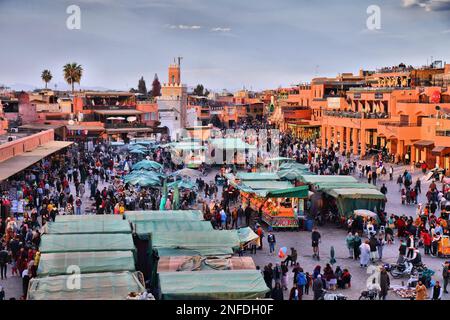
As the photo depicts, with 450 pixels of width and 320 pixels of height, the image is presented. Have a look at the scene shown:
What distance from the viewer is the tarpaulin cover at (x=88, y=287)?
11375mm

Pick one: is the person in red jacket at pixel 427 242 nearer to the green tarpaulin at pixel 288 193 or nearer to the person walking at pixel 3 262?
the green tarpaulin at pixel 288 193

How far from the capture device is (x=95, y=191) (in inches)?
1062

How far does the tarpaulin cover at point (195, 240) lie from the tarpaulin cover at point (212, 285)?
243 cm

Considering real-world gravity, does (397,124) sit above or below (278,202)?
above

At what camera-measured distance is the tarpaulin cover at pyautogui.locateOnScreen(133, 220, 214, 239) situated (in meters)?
16.6

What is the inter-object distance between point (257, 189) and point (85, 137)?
3354cm

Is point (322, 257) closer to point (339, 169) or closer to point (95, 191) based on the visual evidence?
Answer: point (95, 191)

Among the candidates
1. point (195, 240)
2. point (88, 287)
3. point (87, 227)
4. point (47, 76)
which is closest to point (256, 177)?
point (87, 227)

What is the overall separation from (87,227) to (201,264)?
407 cm

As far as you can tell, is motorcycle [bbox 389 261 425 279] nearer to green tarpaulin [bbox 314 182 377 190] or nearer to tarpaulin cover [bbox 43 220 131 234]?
tarpaulin cover [bbox 43 220 131 234]

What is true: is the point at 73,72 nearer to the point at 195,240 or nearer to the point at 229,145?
the point at 229,145

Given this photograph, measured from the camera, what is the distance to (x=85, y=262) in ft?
44.1

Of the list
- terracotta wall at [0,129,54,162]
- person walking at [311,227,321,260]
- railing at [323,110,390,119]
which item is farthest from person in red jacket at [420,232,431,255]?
railing at [323,110,390,119]
